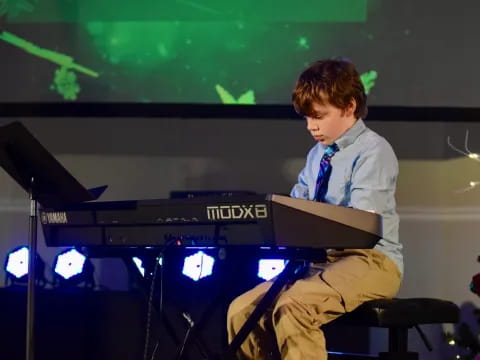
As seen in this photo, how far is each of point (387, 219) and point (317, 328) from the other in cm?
41

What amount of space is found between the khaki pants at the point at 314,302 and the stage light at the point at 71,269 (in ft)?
4.04

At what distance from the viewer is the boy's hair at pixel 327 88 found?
2.07m

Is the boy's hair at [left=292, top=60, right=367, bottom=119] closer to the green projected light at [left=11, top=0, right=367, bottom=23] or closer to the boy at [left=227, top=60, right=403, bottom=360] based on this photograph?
the boy at [left=227, top=60, right=403, bottom=360]

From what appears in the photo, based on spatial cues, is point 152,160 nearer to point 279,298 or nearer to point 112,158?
point 112,158

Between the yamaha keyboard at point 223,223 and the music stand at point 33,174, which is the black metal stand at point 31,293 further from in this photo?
the yamaha keyboard at point 223,223

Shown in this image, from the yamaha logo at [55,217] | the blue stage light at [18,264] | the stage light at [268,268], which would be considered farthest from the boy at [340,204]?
the blue stage light at [18,264]

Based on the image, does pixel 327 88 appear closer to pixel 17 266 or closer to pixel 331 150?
pixel 331 150

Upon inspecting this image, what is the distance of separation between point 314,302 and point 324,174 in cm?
42

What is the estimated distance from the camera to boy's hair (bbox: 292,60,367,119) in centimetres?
207

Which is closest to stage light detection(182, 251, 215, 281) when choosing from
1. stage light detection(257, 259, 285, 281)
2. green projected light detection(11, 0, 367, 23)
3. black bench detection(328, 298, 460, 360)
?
stage light detection(257, 259, 285, 281)

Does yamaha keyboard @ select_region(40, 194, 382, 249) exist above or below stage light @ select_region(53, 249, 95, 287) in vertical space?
above

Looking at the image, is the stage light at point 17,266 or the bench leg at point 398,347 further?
the stage light at point 17,266

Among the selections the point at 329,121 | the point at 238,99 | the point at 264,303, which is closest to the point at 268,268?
the point at 238,99

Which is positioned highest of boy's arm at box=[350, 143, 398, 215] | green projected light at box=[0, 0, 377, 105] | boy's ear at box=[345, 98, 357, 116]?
green projected light at box=[0, 0, 377, 105]
